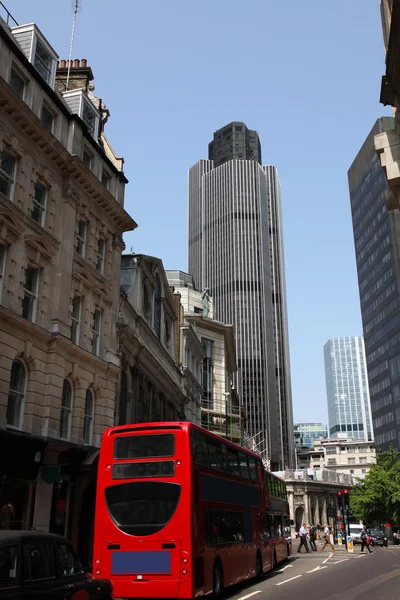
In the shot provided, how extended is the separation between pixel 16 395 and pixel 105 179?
12532mm

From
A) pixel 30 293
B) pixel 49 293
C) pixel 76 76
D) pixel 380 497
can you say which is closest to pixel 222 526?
pixel 30 293

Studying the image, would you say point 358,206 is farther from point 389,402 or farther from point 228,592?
point 228,592

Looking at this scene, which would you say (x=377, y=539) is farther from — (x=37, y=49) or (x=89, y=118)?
(x=37, y=49)

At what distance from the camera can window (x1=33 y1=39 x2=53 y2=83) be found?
920 inches

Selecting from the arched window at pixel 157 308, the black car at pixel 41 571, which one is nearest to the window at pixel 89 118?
the arched window at pixel 157 308

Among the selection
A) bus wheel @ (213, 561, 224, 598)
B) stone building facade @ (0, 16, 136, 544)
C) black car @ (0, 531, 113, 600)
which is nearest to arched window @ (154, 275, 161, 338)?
stone building facade @ (0, 16, 136, 544)

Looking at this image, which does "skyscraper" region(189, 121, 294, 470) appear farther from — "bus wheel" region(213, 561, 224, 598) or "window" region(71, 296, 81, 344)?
"bus wheel" region(213, 561, 224, 598)

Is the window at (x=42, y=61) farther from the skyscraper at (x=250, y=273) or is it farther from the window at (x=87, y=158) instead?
the skyscraper at (x=250, y=273)

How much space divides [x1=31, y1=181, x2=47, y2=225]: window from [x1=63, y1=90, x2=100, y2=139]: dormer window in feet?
18.7

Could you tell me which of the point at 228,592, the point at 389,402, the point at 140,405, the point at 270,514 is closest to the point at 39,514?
the point at 228,592

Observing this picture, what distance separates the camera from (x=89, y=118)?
89.5ft

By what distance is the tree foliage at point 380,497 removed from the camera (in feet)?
191

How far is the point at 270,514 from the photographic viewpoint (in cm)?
2256

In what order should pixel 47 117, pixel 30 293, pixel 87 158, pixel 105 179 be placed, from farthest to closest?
pixel 105 179 → pixel 87 158 → pixel 47 117 → pixel 30 293
